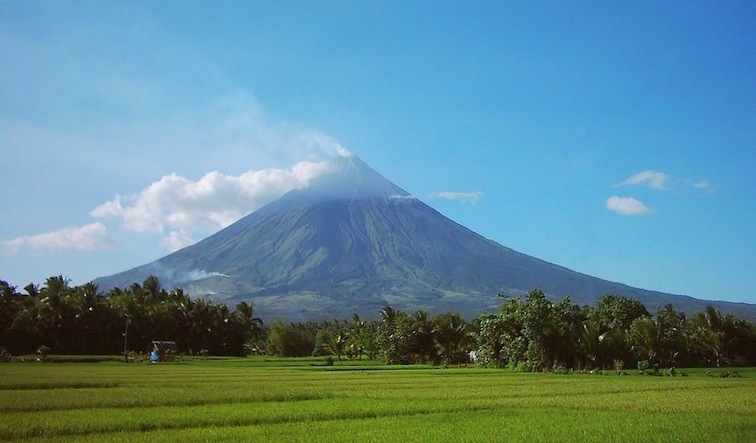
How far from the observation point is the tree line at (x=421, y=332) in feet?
118

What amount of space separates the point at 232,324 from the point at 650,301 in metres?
123

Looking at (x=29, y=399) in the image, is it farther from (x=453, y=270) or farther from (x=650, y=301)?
(x=650, y=301)

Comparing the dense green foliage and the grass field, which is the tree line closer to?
the dense green foliage

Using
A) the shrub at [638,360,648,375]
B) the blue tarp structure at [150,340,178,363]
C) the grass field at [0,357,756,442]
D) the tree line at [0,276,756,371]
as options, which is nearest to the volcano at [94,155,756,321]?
the tree line at [0,276,756,371]

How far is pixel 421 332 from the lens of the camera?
46.3 meters

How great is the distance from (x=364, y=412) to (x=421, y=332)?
104 ft

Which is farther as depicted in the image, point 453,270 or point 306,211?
point 306,211

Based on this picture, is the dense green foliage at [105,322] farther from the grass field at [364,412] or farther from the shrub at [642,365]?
the shrub at [642,365]

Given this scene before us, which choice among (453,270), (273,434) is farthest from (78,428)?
(453,270)

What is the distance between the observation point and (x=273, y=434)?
1170 cm

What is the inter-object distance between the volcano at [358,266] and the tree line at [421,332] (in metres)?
72.8

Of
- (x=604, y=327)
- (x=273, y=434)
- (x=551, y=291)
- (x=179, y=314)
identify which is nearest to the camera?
(x=273, y=434)

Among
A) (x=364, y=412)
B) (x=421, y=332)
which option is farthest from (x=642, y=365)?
(x=364, y=412)

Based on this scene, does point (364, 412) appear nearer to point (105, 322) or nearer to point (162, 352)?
point (162, 352)
